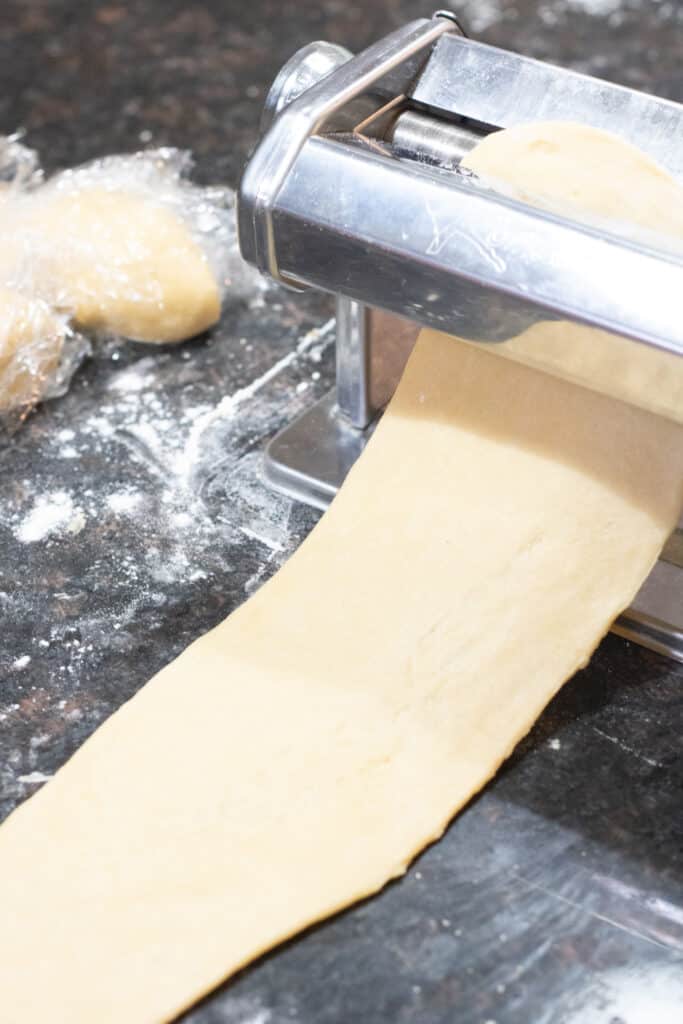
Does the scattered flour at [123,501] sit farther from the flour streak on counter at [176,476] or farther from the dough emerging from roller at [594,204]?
the dough emerging from roller at [594,204]

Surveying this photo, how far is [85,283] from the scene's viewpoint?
1149 millimetres

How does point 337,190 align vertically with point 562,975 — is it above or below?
above

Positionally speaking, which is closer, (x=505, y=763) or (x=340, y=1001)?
(x=340, y=1001)

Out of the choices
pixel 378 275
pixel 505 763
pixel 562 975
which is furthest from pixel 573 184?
pixel 562 975

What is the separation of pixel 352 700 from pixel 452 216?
321 mm

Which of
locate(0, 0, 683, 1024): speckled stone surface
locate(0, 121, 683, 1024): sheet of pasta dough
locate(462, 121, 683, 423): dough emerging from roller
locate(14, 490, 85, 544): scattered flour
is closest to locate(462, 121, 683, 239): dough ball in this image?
locate(462, 121, 683, 423): dough emerging from roller

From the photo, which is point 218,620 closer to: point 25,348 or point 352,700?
point 352,700

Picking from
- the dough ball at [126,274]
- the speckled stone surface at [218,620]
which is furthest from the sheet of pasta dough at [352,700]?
the dough ball at [126,274]

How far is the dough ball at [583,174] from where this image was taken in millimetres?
787

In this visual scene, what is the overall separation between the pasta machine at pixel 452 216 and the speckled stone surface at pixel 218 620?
5.8 inches

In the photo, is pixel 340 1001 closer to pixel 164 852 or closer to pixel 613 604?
pixel 164 852

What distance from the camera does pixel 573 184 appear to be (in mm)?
803

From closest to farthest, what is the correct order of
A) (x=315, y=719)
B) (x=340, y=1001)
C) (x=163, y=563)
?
(x=340, y=1001)
(x=315, y=719)
(x=163, y=563)

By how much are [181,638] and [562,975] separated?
358mm
